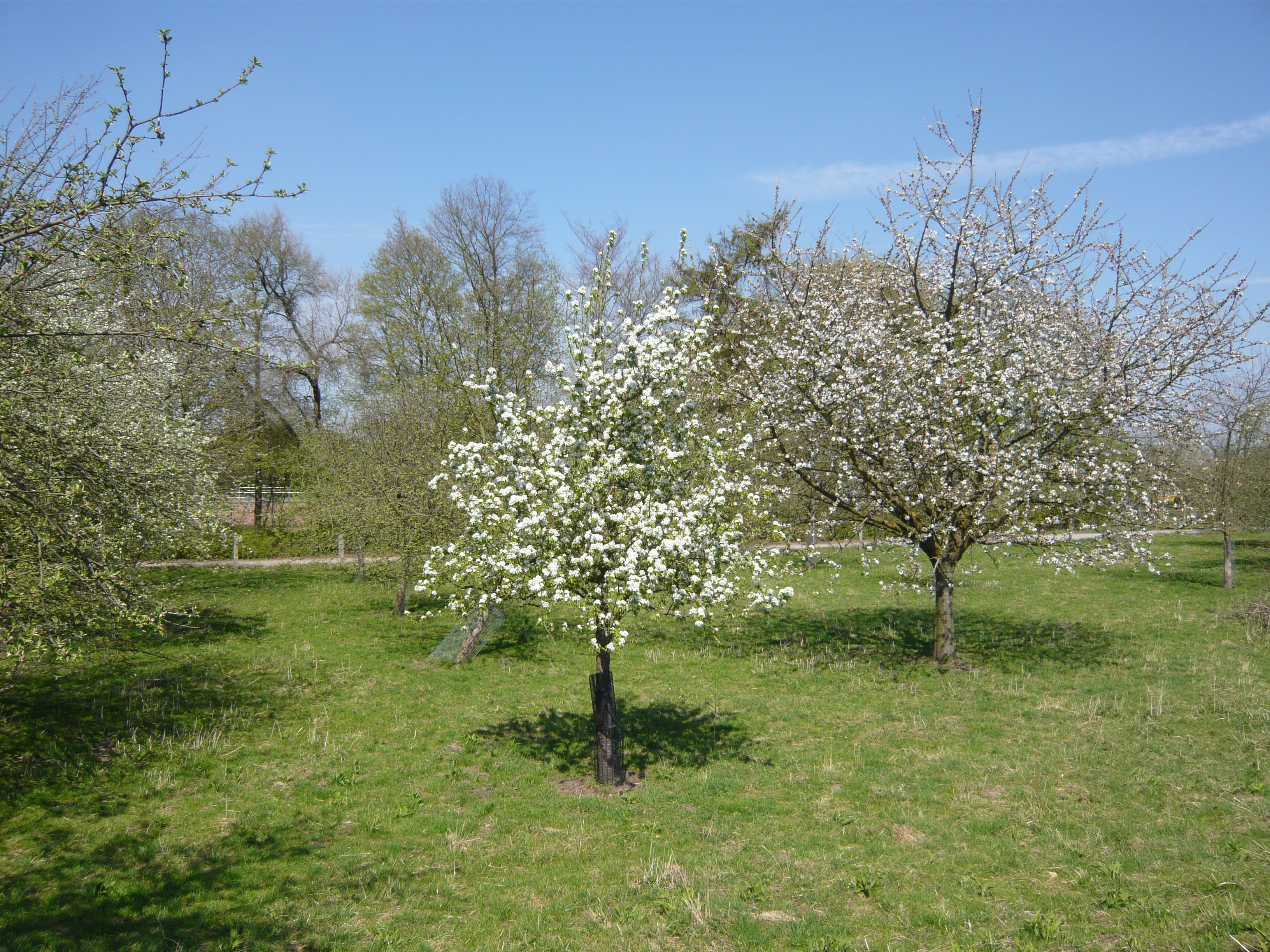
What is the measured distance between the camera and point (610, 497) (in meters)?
9.17

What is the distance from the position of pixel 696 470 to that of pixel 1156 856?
250 inches

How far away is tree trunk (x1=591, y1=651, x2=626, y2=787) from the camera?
1002 cm

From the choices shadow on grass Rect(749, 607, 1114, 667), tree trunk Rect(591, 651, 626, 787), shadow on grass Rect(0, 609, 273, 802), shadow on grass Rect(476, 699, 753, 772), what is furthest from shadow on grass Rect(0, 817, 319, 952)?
shadow on grass Rect(749, 607, 1114, 667)

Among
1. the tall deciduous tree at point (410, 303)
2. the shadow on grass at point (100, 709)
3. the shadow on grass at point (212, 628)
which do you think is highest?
the tall deciduous tree at point (410, 303)

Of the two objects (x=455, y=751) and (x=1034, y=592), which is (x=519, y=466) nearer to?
(x=455, y=751)

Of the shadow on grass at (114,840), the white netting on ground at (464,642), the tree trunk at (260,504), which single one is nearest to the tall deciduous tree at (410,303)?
the tree trunk at (260,504)

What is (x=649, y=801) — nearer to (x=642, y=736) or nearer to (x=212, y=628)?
(x=642, y=736)

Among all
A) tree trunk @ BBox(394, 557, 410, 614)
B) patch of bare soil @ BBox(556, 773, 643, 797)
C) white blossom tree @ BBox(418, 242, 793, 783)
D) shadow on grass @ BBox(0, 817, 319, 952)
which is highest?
white blossom tree @ BBox(418, 242, 793, 783)

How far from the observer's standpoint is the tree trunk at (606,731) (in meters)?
10.0

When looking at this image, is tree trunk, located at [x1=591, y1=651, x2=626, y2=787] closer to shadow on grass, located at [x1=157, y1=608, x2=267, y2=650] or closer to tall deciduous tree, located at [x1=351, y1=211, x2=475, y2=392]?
shadow on grass, located at [x1=157, y1=608, x2=267, y2=650]

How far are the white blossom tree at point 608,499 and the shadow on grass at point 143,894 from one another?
3.31 m

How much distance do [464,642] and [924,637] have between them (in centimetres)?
1122

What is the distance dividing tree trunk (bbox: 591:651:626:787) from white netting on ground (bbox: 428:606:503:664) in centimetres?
658

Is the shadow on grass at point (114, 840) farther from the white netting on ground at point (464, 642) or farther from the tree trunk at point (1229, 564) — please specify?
the tree trunk at point (1229, 564)
